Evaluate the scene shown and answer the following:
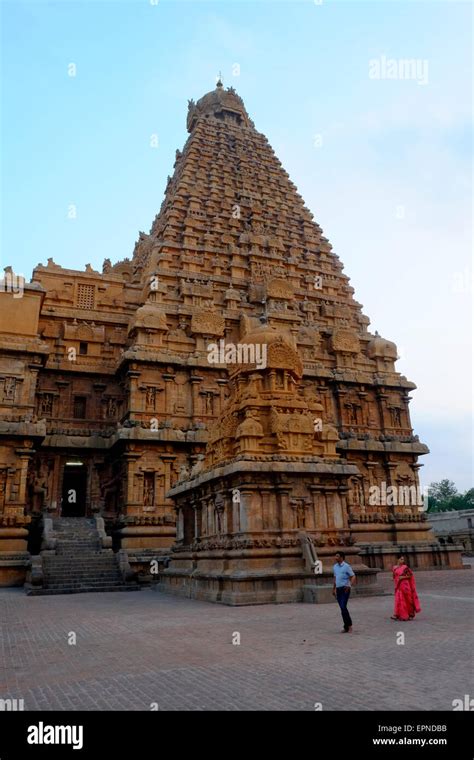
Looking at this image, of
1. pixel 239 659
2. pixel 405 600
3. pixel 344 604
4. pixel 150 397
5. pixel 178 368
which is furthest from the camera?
pixel 178 368

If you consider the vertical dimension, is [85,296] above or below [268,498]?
above

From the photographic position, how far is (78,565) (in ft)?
80.3

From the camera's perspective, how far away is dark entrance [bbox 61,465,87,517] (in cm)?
3484

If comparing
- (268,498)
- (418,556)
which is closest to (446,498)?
(418,556)

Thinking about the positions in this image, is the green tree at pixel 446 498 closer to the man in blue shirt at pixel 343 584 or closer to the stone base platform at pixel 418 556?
the stone base platform at pixel 418 556

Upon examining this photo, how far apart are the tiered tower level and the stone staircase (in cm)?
197

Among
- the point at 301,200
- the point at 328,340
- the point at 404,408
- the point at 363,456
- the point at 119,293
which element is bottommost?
the point at 363,456

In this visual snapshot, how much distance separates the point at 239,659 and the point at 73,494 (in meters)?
28.4

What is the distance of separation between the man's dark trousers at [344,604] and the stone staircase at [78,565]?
1453cm

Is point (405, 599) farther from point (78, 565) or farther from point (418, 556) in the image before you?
point (418, 556)

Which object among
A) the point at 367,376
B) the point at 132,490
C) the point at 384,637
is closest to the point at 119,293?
the point at 132,490
